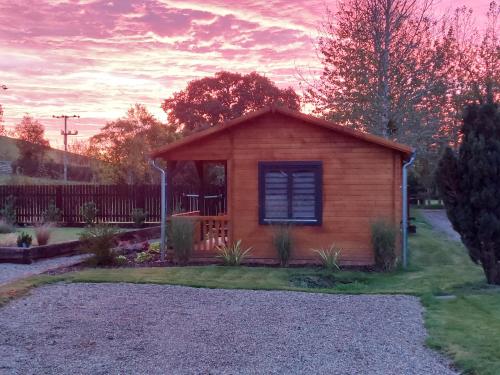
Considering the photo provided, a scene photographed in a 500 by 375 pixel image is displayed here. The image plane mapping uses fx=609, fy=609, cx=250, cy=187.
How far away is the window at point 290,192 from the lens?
1277 cm

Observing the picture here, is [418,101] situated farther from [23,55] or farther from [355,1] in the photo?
[23,55]

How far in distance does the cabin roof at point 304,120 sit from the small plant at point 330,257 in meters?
2.36

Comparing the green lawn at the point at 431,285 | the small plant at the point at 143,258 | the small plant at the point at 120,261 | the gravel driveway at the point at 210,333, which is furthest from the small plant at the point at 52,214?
the gravel driveway at the point at 210,333

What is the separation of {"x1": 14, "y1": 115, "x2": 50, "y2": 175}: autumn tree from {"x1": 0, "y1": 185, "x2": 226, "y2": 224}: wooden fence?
33817 mm

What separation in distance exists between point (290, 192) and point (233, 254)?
1764 mm

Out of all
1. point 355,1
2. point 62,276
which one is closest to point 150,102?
point 355,1

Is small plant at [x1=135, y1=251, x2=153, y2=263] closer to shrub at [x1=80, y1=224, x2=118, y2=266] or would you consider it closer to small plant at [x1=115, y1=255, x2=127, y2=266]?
small plant at [x1=115, y1=255, x2=127, y2=266]

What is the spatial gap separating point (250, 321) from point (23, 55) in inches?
494

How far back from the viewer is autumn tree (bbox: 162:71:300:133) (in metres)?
45.7

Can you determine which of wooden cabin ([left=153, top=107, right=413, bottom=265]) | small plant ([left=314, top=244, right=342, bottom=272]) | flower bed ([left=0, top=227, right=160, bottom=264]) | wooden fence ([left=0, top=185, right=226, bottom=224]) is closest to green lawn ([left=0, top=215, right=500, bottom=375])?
small plant ([left=314, top=244, right=342, bottom=272])

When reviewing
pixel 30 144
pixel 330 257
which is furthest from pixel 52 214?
pixel 30 144

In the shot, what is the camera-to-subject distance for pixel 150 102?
48812 millimetres

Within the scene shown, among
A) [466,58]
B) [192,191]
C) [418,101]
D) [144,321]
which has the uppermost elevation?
[466,58]

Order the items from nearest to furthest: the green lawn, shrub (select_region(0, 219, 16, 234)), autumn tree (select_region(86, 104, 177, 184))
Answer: the green lawn < shrub (select_region(0, 219, 16, 234)) < autumn tree (select_region(86, 104, 177, 184))
